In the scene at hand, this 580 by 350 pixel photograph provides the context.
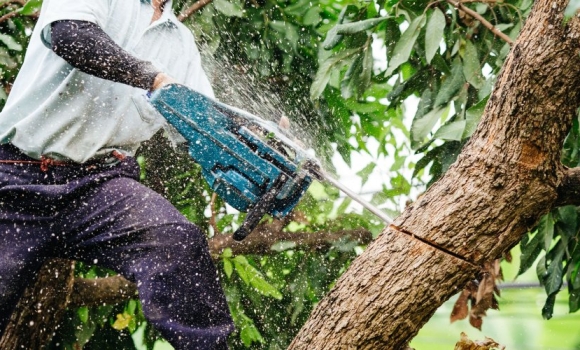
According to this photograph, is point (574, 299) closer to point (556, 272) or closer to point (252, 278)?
point (556, 272)

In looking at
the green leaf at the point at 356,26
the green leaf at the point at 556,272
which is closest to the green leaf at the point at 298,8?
the green leaf at the point at 356,26

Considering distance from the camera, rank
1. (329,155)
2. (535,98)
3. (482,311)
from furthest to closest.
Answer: (329,155), (482,311), (535,98)

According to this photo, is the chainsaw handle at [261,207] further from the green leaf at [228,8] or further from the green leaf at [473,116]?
the green leaf at [228,8]

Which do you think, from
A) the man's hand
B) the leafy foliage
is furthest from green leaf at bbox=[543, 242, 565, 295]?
the man's hand

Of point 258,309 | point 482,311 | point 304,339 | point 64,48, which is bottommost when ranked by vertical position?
point 258,309

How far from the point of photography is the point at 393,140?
346cm

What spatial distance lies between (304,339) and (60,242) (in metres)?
0.78

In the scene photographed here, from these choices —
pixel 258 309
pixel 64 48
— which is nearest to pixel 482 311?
pixel 258 309

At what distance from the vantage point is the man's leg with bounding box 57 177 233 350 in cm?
176

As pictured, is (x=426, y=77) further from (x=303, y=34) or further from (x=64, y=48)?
(x=64, y=48)

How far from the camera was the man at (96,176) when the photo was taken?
1807 millimetres

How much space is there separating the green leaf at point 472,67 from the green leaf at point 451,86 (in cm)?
A: 3

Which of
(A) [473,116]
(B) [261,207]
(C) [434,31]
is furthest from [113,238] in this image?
(C) [434,31]

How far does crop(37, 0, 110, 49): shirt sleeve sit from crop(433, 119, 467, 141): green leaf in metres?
0.96
